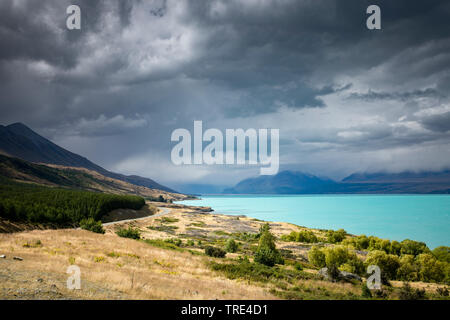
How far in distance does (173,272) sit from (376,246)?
4429 cm

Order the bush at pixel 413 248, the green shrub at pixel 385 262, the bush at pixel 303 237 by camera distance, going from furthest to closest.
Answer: the bush at pixel 303 237, the bush at pixel 413 248, the green shrub at pixel 385 262

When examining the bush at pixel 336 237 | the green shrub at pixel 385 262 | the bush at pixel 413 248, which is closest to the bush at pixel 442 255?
the bush at pixel 413 248

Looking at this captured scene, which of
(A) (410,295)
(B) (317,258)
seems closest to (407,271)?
(B) (317,258)

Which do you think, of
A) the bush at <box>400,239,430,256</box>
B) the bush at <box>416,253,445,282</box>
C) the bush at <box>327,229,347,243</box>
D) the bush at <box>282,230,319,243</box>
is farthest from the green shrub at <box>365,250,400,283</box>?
the bush at <box>327,229,347,243</box>

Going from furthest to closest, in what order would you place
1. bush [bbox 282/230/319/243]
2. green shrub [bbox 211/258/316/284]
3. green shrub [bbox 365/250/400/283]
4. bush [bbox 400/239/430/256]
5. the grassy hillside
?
bush [bbox 282/230/319/243]
the grassy hillside
bush [bbox 400/239/430/256]
green shrub [bbox 365/250/400/283]
green shrub [bbox 211/258/316/284]

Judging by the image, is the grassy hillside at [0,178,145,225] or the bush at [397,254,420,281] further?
the grassy hillside at [0,178,145,225]

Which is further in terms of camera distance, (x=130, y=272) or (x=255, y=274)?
(x=255, y=274)

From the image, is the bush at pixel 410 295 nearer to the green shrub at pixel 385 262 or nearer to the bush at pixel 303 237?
the green shrub at pixel 385 262

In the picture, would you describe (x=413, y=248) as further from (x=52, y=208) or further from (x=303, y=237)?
(x=52, y=208)

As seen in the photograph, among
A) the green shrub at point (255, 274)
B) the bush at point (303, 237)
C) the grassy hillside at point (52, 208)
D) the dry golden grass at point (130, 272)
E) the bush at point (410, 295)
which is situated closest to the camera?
the dry golden grass at point (130, 272)

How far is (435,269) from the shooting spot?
31.6 metres

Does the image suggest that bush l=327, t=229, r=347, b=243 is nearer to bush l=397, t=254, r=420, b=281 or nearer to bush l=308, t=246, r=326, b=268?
bush l=397, t=254, r=420, b=281
